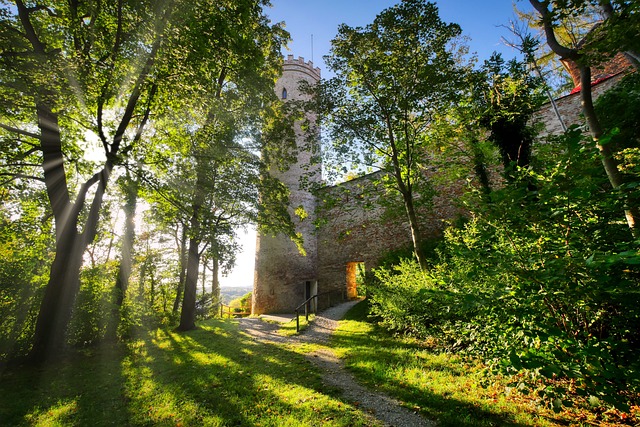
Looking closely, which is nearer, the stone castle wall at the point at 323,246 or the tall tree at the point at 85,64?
the tall tree at the point at 85,64

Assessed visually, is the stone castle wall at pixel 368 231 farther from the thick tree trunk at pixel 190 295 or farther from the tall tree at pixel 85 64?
the tall tree at pixel 85 64

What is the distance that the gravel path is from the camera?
132 inches

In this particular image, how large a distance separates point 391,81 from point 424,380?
7506mm

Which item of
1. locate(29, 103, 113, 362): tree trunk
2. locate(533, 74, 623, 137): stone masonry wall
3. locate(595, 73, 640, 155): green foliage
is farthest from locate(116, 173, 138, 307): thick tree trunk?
locate(533, 74, 623, 137): stone masonry wall

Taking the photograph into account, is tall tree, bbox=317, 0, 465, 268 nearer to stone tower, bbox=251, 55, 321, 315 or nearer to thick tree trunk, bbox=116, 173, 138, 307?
stone tower, bbox=251, 55, 321, 315

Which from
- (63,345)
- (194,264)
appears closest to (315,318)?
(194,264)

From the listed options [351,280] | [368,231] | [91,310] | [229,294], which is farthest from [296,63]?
[229,294]

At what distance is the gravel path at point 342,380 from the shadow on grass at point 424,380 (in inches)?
7.2

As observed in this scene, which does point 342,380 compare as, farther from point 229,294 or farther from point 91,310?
point 229,294

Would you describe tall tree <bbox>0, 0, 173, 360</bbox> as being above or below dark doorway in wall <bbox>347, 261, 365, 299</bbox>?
above

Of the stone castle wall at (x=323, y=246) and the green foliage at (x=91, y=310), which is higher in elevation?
the stone castle wall at (x=323, y=246)

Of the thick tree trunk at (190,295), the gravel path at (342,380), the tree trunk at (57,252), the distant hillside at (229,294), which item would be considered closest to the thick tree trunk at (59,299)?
the tree trunk at (57,252)

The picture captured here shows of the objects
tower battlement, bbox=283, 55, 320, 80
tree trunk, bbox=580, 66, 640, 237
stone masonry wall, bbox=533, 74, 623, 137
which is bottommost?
tree trunk, bbox=580, 66, 640, 237

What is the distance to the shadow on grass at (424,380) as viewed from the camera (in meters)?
3.13
